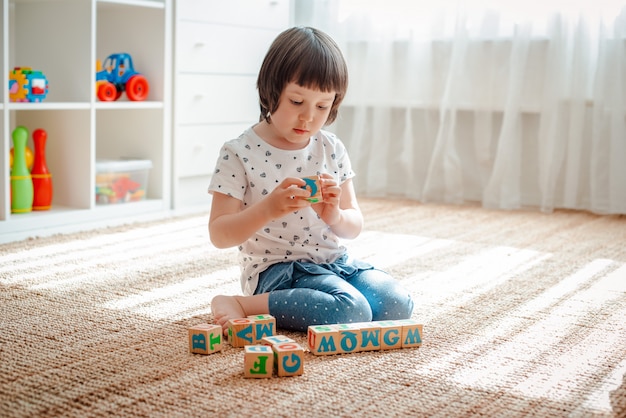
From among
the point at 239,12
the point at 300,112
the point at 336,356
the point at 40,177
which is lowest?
the point at 336,356

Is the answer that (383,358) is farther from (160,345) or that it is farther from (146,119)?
(146,119)

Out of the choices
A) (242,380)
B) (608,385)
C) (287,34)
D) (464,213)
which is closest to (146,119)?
(464,213)

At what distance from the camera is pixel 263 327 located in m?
1.17

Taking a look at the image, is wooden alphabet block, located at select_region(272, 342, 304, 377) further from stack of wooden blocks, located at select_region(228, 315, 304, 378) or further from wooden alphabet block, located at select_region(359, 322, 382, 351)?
wooden alphabet block, located at select_region(359, 322, 382, 351)

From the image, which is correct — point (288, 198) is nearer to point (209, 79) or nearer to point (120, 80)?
point (120, 80)

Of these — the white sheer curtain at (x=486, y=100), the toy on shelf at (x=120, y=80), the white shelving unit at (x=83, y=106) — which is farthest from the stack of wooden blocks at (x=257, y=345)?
the white sheer curtain at (x=486, y=100)

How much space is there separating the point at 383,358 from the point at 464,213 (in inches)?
58.4

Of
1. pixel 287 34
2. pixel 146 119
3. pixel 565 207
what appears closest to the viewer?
pixel 287 34

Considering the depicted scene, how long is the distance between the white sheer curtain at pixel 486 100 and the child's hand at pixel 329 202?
149 centimetres


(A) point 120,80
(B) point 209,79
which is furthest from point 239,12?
(A) point 120,80

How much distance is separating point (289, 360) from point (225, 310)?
23cm

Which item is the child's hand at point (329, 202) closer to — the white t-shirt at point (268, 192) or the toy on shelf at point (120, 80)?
the white t-shirt at point (268, 192)

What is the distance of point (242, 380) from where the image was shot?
40.3 inches

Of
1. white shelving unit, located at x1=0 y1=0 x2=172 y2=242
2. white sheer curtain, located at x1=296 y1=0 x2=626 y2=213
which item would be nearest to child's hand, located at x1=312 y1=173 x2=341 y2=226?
white shelving unit, located at x1=0 y1=0 x2=172 y2=242
